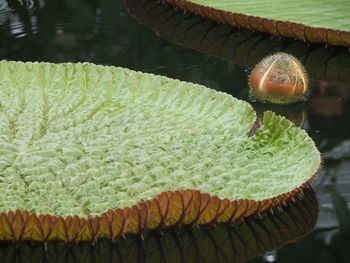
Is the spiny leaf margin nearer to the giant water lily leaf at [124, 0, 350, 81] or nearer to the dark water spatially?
the dark water

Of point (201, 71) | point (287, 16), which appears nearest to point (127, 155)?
point (201, 71)

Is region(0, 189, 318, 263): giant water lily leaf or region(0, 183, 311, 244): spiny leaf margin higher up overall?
region(0, 183, 311, 244): spiny leaf margin

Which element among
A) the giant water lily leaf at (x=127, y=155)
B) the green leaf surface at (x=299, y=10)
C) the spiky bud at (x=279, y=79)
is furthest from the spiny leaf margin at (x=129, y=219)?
the green leaf surface at (x=299, y=10)

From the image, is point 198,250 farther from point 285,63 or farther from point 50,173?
point 285,63

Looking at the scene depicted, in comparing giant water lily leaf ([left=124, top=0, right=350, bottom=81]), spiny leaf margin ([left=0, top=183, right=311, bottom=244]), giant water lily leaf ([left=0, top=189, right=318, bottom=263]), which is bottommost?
giant water lily leaf ([left=124, top=0, right=350, bottom=81])

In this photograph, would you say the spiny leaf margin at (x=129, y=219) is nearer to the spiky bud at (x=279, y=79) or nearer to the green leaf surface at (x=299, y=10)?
the spiky bud at (x=279, y=79)

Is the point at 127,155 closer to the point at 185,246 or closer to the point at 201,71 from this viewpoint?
the point at 185,246

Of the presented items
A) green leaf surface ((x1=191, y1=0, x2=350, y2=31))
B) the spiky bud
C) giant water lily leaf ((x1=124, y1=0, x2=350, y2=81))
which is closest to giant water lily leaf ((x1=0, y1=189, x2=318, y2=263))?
the spiky bud
